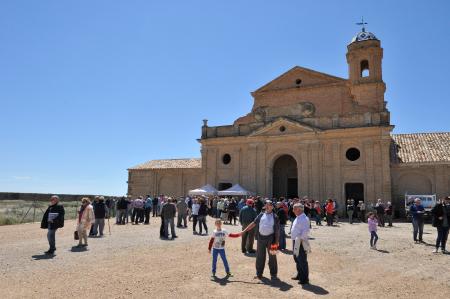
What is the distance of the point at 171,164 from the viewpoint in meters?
33.5

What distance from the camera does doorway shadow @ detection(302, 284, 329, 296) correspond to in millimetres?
6679

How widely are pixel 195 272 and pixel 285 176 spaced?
71.8ft

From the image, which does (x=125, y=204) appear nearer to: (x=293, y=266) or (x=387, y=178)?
(x=293, y=266)

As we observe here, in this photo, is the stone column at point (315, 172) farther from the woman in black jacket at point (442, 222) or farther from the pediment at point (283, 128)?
the woman in black jacket at point (442, 222)

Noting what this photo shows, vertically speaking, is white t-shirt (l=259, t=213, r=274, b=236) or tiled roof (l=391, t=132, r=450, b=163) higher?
tiled roof (l=391, t=132, r=450, b=163)

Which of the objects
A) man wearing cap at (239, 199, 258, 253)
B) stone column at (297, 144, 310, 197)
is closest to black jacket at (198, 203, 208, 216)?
man wearing cap at (239, 199, 258, 253)

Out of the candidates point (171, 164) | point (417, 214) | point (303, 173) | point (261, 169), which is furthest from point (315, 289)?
point (171, 164)

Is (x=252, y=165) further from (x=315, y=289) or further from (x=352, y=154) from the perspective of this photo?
(x=315, y=289)

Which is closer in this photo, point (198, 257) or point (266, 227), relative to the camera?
point (266, 227)

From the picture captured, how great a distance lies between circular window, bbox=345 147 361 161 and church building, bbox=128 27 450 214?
0.21 ft

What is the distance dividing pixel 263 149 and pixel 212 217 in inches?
256

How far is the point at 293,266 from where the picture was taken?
8.88 m

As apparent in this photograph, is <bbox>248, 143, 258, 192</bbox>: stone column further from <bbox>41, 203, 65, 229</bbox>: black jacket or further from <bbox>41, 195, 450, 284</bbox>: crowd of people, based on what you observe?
<bbox>41, 203, 65, 229</bbox>: black jacket

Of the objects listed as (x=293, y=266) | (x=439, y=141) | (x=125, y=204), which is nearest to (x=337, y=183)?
(x=439, y=141)
